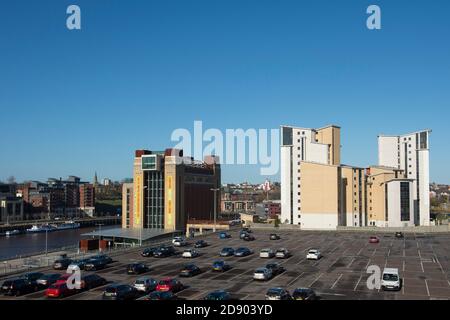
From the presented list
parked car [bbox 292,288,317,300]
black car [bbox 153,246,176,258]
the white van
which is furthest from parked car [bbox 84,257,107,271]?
the white van

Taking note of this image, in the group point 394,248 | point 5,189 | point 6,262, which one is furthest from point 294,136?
point 5,189

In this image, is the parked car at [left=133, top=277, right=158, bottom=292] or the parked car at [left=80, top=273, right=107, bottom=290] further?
the parked car at [left=80, top=273, right=107, bottom=290]

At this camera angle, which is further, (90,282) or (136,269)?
(136,269)

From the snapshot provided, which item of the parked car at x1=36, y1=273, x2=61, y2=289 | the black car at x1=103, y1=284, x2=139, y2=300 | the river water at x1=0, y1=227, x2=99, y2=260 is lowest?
the river water at x1=0, y1=227, x2=99, y2=260

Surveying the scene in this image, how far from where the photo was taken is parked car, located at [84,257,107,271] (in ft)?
126

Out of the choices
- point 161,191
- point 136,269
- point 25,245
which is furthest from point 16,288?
point 25,245

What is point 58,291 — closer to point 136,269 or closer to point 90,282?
point 90,282

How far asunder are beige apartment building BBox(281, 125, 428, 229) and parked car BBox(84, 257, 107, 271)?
185ft

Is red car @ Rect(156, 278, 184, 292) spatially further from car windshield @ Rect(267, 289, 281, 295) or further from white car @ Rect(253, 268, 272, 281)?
car windshield @ Rect(267, 289, 281, 295)

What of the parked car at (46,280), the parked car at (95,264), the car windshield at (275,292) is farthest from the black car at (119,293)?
Answer: the parked car at (95,264)

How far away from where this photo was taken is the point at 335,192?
8650 centimetres

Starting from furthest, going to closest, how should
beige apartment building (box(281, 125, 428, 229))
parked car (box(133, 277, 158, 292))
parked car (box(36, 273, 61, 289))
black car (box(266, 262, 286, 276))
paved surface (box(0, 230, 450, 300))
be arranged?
1. beige apartment building (box(281, 125, 428, 229))
2. black car (box(266, 262, 286, 276))
3. parked car (box(36, 273, 61, 289))
4. paved surface (box(0, 230, 450, 300))
5. parked car (box(133, 277, 158, 292))

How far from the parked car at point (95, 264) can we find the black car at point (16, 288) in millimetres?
8849

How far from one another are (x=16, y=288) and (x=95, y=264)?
406 inches
